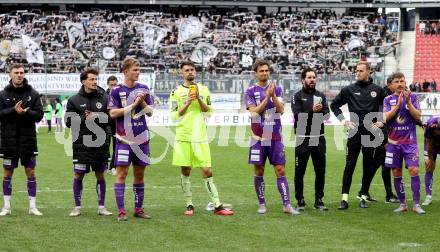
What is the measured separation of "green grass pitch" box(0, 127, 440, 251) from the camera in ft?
32.1

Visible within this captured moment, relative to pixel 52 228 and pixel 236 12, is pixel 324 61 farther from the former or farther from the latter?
pixel 52 228

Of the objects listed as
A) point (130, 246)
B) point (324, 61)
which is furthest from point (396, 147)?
point (324, 61)

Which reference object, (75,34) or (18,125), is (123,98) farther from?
(75,34)

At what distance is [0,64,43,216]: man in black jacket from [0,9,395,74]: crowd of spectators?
33003 mm

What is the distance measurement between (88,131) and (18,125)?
103 centimetres

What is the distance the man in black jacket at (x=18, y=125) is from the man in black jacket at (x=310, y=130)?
3826mm

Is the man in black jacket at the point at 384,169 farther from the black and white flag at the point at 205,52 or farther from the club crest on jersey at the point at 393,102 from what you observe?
the black and white flag at the point at 205,52

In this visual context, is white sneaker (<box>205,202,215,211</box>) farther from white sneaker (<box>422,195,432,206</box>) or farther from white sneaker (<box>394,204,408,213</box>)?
white sneaker (<box>422,195,432,206</box>)

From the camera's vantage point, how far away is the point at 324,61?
46.7 metres

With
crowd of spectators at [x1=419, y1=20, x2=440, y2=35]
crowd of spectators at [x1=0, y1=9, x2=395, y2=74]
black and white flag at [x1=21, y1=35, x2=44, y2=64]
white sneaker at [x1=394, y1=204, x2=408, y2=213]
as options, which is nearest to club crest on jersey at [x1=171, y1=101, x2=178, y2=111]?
white sneaker at [x1=394, y1=204, x2=408, y2=213]

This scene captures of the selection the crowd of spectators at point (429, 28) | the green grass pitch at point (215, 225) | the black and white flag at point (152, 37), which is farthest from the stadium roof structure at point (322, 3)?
the green grass pitch at point (215, 225)

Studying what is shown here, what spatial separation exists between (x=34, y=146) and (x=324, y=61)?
35661 millimetres

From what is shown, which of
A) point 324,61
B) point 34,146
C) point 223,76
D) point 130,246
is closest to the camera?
point 130,246

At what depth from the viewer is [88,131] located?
39.7ft
